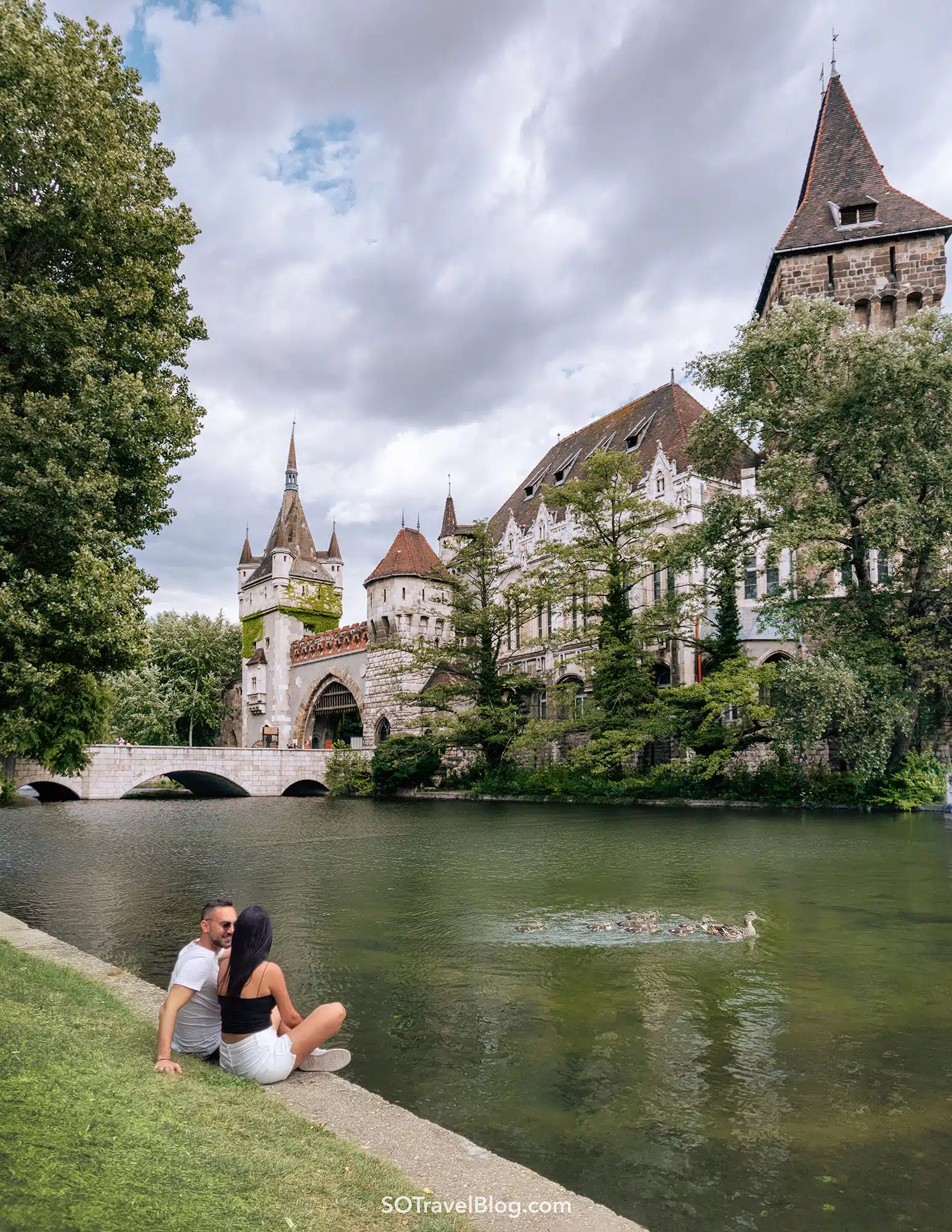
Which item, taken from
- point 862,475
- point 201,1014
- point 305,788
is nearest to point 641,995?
point 201,1014

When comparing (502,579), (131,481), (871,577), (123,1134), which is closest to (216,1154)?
(123,1134)

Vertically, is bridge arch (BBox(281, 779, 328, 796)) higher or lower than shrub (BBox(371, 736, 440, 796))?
lower

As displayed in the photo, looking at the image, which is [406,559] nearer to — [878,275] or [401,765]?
[401,765]

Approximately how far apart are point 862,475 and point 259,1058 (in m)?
23.7

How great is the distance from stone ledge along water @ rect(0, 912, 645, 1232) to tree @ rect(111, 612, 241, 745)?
188 ft

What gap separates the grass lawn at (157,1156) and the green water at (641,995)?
1.44 m

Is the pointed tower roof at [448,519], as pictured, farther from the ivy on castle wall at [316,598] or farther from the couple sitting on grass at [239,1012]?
the couple sitting on grass at [239,1012]

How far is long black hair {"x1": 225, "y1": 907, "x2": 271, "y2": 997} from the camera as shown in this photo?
504 centimetres

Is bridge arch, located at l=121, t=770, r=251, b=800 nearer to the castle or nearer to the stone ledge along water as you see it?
the castle

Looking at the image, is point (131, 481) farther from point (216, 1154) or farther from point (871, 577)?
point (871, 577)

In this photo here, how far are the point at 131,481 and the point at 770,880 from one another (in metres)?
11.4

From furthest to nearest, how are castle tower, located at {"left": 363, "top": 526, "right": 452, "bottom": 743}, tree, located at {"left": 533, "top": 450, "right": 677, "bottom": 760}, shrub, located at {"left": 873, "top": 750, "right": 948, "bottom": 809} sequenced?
castle tower, located at {"left": 363, "top": 526, "right": 452, "bottom": 743}
tree, located at {"left": 533, "top": 450, "right": 677, "bottom": 760}
shrub, located at {"left": 873, "top": 750, "right": 948, "bottom": 809}

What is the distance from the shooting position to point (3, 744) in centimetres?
1677

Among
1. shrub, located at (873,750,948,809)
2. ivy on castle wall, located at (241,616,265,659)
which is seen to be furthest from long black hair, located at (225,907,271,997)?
ivy on castle wall, located at (241,616,265,659)
